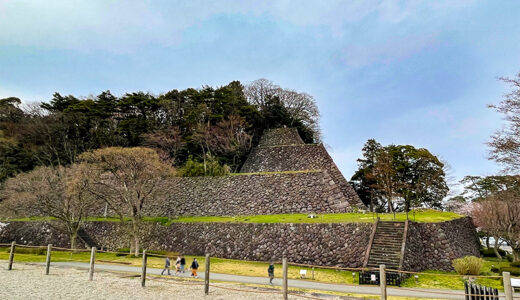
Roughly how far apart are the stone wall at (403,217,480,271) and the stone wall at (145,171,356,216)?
19.3 feet

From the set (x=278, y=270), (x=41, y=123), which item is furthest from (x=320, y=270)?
(x=41, y=123)

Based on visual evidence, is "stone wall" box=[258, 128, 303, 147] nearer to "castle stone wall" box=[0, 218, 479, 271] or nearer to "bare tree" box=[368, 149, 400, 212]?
"bare tree" box=[368, 149, 400, 212]

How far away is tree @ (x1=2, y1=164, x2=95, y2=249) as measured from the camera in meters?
23.1

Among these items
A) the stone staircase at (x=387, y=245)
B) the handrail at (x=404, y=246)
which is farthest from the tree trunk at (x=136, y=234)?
the handrail at (x=404, y=246)

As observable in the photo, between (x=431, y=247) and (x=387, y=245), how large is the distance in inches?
134

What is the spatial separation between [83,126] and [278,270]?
31.5 metres

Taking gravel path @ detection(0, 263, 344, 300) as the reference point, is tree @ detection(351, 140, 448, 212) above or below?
above

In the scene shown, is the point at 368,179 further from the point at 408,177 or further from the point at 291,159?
the point at 291,159

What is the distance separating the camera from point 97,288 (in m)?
11.3

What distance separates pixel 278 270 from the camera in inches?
669

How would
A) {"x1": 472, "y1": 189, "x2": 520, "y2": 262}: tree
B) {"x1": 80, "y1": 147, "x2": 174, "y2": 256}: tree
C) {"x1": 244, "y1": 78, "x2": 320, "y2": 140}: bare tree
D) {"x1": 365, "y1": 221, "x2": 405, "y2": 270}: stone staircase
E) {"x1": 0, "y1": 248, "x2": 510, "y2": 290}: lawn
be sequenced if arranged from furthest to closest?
{"x1": 244, "y1": 78, "x2": 320, "y2": 140}: bare tree, {"x1": 472, "y1": 189, "x2": 520, "y2": 262}: tree, {"x1": 80, "y1": 147, "x2": 174, "y2": 256}: tree, {"x1": 365, "y1": 221, "x2": 405, "y2": 270}: stone staircase, {"x1": 0, "y1": 248, "x2": 510, "y2": 290}: lawn

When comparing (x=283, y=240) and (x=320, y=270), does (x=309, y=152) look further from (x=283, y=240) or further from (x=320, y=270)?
(x=320, y=270)

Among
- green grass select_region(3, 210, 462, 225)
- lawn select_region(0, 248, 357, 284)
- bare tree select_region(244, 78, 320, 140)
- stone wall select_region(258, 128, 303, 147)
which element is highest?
Answer: bare tree select_region(244, 78, 320, 140)

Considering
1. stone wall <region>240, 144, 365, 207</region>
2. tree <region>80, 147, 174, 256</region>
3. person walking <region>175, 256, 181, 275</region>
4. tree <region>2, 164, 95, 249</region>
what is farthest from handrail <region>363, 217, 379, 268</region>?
tree <region>2, 164, 95, 249</region>
